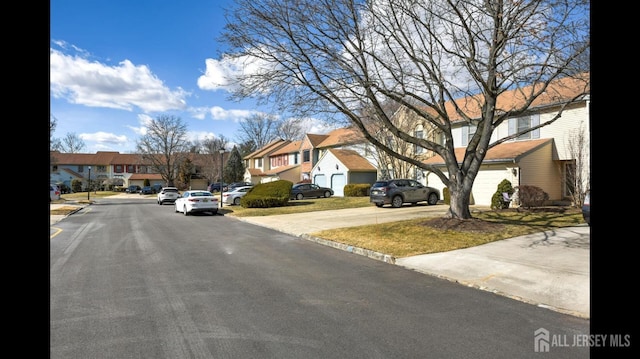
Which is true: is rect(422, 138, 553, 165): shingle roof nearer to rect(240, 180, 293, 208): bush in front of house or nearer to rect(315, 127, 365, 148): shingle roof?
rect(315, 127, 365, 148): shingle roof

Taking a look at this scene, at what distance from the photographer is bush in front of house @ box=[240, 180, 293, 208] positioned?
2489 cm

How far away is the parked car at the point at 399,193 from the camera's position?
21.8m

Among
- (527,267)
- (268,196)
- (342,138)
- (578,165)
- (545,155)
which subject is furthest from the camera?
(342,138)

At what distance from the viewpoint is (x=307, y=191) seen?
109ft

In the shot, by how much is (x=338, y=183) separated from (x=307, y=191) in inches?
169

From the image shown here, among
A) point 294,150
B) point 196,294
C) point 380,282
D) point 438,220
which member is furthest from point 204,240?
point 294,150

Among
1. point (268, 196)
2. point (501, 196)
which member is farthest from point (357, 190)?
point (501, 196)

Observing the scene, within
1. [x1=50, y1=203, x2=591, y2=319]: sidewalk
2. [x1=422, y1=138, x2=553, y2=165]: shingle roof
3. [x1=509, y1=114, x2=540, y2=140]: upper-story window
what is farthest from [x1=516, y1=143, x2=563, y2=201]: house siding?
[x1=50, y1=203, x2=591, y2=319]: sidewalk

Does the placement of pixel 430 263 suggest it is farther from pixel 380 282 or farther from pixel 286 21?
pixel 286 21

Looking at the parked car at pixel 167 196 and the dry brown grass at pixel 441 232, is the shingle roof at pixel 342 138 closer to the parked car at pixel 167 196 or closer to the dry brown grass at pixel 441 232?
the parked car at pixel 167 196

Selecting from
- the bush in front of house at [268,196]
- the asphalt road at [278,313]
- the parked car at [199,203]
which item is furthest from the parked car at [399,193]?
the asphalt road at [278,313]

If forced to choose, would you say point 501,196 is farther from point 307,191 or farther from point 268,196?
point 307,191

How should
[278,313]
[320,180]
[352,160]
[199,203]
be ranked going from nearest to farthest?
[278,313] → [199,203] → [352,160] → [320,180]
